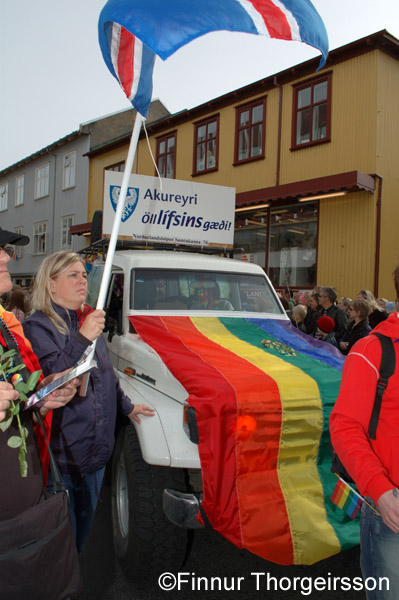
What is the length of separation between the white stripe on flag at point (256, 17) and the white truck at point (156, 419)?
205 centimetres

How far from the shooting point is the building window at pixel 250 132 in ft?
45.6

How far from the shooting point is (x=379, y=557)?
1694 millimetres

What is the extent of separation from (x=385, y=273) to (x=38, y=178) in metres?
22.0

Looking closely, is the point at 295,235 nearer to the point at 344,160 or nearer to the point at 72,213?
the point at 344,160

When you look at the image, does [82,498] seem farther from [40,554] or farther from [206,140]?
[206,140]

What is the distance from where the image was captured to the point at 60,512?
1.61m

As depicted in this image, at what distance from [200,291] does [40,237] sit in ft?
77.8

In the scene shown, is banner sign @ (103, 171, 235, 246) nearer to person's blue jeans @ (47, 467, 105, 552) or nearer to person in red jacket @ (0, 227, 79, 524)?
person's blue jeans @ (47, 467, 105, 552)

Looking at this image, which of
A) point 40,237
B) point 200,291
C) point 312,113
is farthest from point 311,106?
point 40,237

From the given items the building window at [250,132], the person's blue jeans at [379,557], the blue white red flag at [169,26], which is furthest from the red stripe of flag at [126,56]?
the building window at [250,132]

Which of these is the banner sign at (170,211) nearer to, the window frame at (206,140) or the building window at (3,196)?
the window frame at (206,140)

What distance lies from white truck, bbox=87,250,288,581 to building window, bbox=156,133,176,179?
44.1 ft

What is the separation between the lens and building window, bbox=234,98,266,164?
13898mm

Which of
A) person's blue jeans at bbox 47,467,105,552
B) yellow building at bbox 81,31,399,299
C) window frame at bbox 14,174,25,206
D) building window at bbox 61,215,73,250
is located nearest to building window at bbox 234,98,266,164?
yellow building at bbox 81,31,399,299
